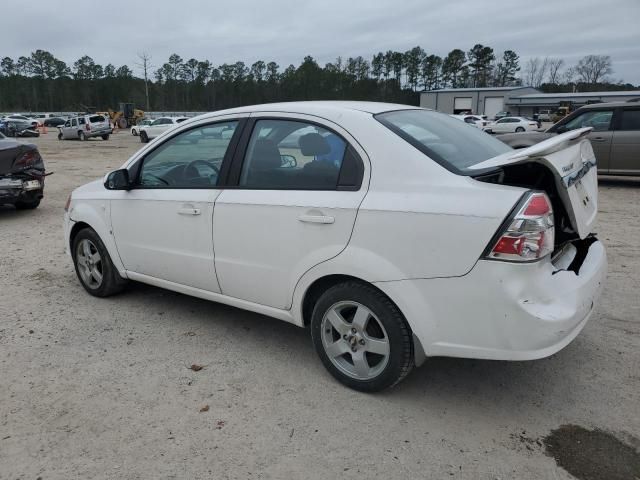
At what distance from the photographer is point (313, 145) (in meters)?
3.22

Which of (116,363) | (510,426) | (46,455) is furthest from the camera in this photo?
(116,363)

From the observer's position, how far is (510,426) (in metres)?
2.81

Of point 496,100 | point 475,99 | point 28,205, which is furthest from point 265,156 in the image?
point 475,99

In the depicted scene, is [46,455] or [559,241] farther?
[559,241]

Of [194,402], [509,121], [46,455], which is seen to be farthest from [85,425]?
[509,121]

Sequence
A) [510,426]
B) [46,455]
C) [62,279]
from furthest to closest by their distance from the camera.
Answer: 1. [62,279]
2. [510,426]
3. [46,455]

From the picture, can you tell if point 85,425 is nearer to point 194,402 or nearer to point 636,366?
point 194,402

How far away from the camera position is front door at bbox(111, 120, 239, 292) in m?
3.66

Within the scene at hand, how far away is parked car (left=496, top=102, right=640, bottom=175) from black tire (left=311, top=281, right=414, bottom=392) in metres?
8.60

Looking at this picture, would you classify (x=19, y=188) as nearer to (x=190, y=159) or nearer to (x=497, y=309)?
(x=190, y=159)

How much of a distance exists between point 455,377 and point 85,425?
2202 mm

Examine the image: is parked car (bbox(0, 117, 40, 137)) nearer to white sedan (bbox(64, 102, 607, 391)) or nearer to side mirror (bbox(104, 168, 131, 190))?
side mirror (bbox(104, 168, 131, 190))

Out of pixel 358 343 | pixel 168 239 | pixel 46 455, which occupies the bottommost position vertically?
pixel 46 455

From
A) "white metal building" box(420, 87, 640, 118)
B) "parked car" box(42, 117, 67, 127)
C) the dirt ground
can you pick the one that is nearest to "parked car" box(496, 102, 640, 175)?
the dirt ground
